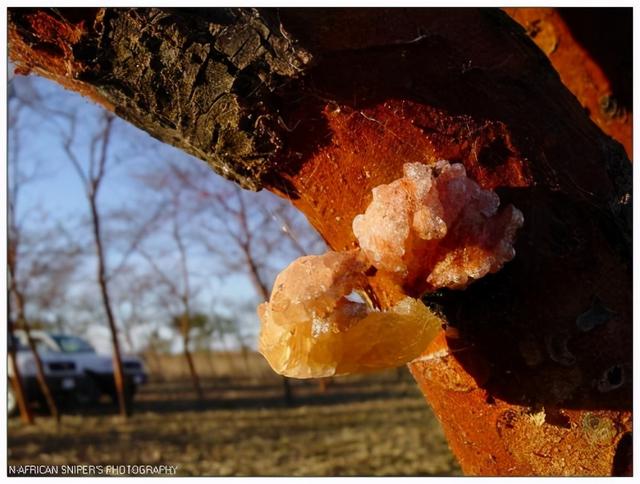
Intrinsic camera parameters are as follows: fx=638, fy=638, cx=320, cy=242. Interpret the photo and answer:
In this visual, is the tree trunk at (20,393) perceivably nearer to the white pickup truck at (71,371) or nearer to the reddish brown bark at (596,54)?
the white pickup truck at (71,371)

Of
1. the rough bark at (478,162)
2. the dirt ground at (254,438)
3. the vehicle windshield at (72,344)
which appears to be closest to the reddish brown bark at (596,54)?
the rough bark at (478,162)

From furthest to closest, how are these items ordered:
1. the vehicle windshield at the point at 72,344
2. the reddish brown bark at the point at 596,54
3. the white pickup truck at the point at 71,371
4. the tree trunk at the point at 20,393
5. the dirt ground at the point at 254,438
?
the vehicle windshield at the point at 72,344, the white pickup truck at the point at 71,371, the tree trunk at the point at 20,393, the dirt ground at the point at 254,438, the reddish brown bark at the point at 596,54

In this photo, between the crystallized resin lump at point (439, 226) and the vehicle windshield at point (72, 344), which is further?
the vehicle windshield at point (72, 344)

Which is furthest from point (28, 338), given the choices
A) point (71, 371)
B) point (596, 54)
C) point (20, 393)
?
point (596, 54)

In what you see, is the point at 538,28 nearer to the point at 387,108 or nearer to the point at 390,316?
the point at 387,108

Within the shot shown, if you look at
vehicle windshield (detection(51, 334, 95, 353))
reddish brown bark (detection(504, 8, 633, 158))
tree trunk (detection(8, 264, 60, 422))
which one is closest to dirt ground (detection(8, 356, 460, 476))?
tree trunk (detection(8, 264, 60, 422))

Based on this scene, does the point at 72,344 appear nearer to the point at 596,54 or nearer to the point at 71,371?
the point at 71,371

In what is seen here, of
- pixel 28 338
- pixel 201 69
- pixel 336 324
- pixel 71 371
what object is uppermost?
pixel 28 338
